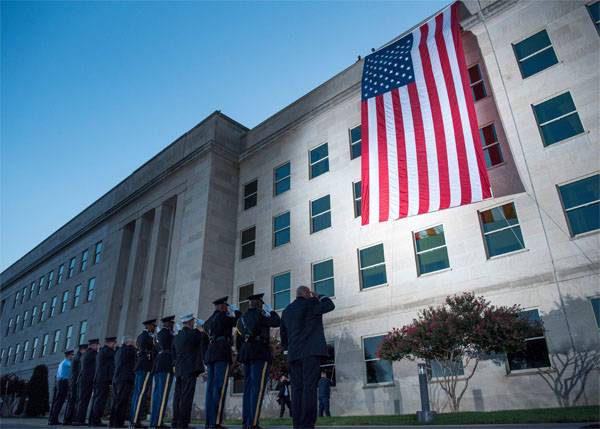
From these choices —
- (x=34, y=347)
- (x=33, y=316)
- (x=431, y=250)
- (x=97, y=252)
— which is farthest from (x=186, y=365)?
(x=33, y=316)

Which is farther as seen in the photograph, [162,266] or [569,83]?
[162,266]

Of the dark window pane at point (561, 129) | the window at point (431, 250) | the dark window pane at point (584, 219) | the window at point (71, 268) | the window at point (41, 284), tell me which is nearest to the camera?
the dark window pane at point (584, 219)

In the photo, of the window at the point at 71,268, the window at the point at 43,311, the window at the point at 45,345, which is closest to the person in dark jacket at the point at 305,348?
the window at the point at 71,268

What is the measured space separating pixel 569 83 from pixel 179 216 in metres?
22.1

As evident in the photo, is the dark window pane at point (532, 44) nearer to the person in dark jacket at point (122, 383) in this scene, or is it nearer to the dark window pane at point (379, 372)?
the dark window pane at point (379, 372)

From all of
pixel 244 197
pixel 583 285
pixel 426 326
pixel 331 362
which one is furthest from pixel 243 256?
pixel 583 285

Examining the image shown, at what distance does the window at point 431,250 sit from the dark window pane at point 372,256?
175 centimetres

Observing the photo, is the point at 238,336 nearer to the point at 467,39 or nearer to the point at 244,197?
the point at 467,39

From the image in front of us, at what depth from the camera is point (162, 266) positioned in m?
29.9

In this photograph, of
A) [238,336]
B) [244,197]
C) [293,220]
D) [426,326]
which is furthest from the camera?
[244,197]

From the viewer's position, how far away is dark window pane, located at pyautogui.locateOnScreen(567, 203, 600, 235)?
45.5ft

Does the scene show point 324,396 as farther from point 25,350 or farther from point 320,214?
point 25,350

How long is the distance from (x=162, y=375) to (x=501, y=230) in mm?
12179

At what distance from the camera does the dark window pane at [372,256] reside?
19.0m
